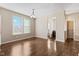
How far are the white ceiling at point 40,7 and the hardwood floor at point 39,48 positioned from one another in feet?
2.56

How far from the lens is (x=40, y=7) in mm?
2451

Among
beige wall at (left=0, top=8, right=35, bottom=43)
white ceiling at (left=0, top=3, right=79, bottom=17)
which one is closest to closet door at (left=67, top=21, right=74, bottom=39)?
white ceiling at (left=0, top=3, right=79, bottom=17)

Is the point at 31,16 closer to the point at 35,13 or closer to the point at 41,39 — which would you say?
the point at 35,13

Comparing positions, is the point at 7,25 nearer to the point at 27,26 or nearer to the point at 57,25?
the point at 27,26

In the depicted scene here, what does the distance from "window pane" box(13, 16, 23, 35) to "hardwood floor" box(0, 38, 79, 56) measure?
302 mm

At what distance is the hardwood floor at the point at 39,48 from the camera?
7.73 ft

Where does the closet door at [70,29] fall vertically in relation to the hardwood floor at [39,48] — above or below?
above

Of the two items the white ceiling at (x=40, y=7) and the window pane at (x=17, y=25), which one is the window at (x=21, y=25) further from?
the white ceiling at (x=40, y=7)

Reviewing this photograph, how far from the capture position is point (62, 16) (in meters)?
2.56

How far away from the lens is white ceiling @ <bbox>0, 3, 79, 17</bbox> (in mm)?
2312

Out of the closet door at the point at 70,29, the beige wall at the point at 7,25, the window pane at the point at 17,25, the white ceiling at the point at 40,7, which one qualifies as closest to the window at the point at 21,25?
the window pane at the point at 17,25

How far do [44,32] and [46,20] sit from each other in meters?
0.35

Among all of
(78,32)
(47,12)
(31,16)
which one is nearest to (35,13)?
(31,16)

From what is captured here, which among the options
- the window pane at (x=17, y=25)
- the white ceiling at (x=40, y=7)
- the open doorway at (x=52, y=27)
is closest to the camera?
the white ceiling at (x=40, y=7)
